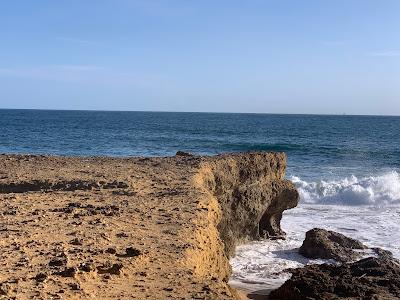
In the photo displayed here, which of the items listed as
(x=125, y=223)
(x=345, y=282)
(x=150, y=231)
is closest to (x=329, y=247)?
(x=345, y=282)

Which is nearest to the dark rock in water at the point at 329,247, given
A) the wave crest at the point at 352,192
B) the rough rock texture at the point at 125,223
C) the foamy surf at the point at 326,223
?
the foamy surf at the point at 326,223

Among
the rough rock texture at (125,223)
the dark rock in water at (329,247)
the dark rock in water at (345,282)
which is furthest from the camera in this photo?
the dark rock in water at (329,247)

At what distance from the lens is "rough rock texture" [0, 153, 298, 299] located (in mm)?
4969

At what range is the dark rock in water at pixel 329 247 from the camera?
12.7m

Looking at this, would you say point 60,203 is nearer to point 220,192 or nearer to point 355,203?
point 220,192

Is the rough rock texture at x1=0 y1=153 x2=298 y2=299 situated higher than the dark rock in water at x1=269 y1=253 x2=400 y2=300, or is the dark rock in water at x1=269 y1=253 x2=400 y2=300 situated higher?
the rough rock texture at x1=0 y1=153 x2=298 y2=299

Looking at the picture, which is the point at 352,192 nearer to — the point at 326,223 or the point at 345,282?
the point at 326,223

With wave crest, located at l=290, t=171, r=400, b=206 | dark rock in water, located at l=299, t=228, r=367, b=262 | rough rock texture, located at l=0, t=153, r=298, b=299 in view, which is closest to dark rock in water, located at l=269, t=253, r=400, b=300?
rough rock texture, located at l=0, t=153, r=298, b=299

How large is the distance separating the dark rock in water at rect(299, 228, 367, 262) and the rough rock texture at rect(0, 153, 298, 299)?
157 cm

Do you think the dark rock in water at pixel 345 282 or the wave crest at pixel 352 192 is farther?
the wave crest at pixel 352 192

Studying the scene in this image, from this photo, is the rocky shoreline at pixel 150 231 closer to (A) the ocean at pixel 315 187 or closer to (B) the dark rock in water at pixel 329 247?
(B) the dark rock in water at pixel 329 247

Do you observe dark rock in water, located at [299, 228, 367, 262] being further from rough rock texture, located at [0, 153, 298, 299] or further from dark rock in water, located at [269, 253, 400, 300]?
dark rock in water, located at [269, 253, 400, 300]

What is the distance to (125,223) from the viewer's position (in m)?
7.14

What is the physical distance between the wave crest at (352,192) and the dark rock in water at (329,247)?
29.7 feet
